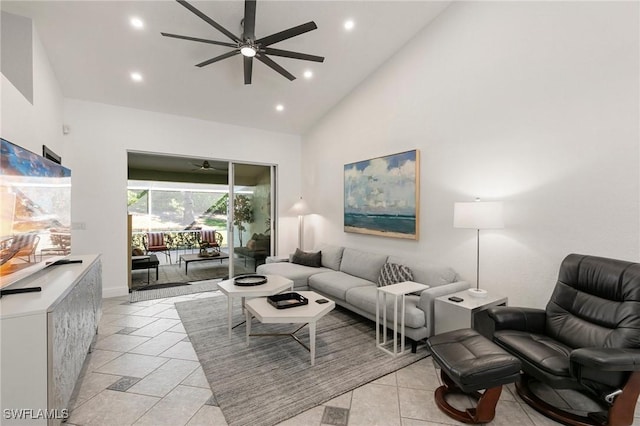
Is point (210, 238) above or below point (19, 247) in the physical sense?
below

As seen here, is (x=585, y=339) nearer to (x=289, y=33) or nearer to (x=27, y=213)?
(x=289, y=33)

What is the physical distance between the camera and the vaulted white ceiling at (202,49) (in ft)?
9.93

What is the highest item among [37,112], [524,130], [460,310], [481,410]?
[37,112]

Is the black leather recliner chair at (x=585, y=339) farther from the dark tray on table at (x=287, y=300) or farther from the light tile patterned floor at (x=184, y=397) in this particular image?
the dark tray on table at (x=287, y=300)

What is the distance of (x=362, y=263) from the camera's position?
4246 mm

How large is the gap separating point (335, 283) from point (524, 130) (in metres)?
2.78

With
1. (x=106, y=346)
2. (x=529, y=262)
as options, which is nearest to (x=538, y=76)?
(x=529, y=262)

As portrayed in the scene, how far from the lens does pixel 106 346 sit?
2.94 meters

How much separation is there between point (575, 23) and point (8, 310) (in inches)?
176

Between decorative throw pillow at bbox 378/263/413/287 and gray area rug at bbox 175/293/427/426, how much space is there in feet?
1.89

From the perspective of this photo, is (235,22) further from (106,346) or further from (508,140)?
(106,346)

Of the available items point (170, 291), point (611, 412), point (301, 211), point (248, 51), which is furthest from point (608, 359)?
point (170, 291)

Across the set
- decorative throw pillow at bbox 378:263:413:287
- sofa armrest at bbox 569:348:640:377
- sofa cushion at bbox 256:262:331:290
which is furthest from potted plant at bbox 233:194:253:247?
sofa armrest at bbox 569:348:640:377

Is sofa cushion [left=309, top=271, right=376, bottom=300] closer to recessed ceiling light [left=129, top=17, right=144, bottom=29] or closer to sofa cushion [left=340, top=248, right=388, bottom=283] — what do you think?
sofa cushion [left=340, top=248, right=388, bottom=283]
